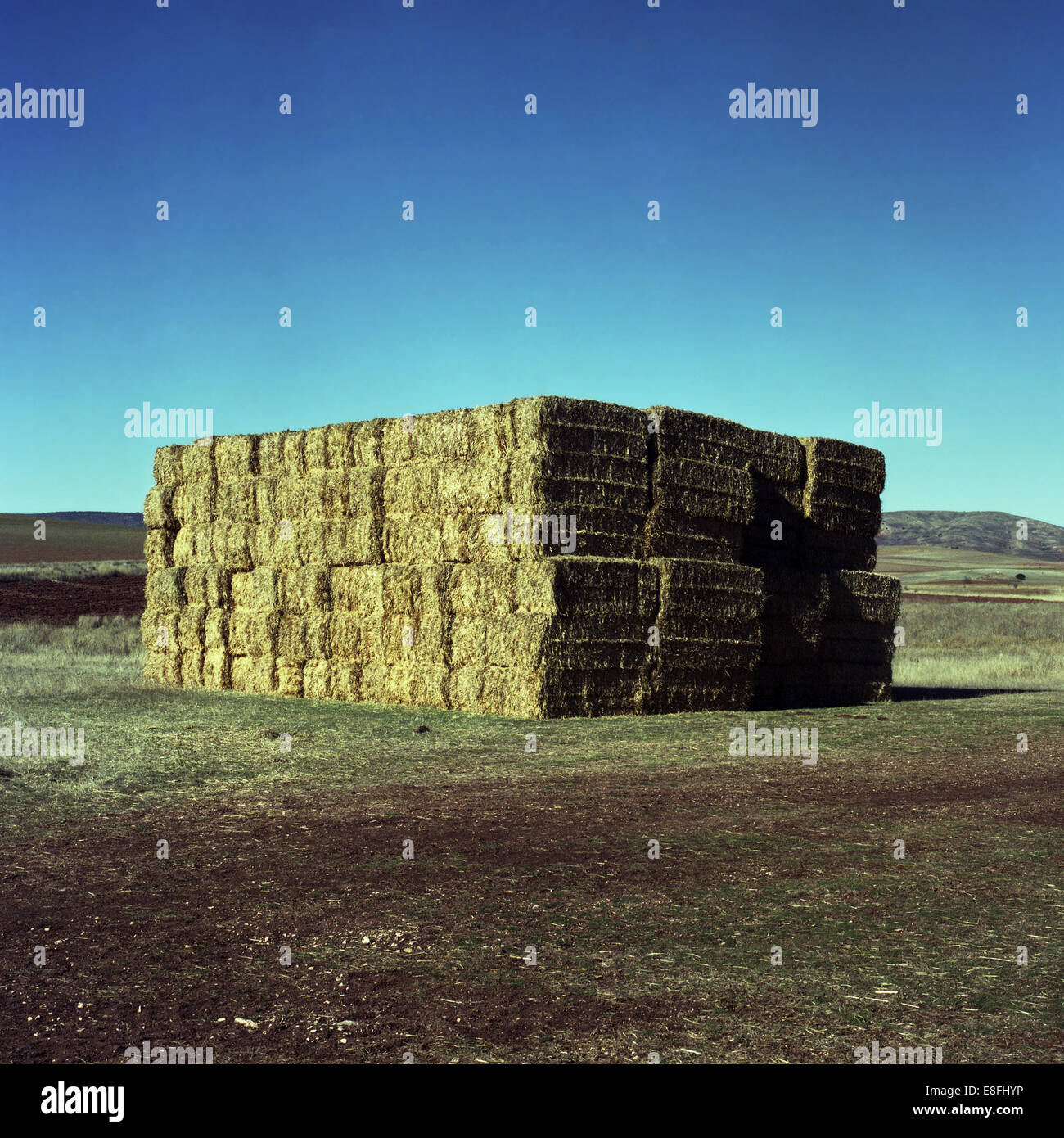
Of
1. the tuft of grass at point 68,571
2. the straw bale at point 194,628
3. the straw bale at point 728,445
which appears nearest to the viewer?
the straw bale at point 728,445

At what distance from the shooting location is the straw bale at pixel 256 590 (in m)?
20.8

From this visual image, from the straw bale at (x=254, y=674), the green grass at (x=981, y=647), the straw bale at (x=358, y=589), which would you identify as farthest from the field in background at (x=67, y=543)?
the straw bale at (x=358, y=589)

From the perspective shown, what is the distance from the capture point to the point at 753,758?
13625mm

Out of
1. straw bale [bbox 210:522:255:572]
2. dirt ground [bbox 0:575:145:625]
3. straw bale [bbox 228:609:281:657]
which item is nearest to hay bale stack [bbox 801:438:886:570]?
straw bale [bbox 228:609:281:657]

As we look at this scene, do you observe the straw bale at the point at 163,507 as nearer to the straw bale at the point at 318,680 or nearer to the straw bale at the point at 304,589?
the straw bale at the point at 304,589

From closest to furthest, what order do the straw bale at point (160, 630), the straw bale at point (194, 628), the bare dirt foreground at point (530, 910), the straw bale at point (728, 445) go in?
the bare dirt foreground at point (530, 910)
the straw bale at point (728, 445)
the straw bale at point (194, 628)
the straw bale at point (160, 630)

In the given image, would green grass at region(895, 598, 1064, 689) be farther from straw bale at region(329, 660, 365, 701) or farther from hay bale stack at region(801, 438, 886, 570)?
straw bale at region(329, 660, 365, 701)

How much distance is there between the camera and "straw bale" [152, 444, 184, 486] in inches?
914

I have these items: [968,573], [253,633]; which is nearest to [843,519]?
→ [253,633]

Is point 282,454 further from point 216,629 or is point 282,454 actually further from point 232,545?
point 216,629

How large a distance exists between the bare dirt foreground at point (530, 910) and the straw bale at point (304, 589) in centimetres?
704

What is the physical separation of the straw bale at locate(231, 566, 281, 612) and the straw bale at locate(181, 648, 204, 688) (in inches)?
57.1

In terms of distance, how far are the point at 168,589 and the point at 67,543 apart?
88437 mm
